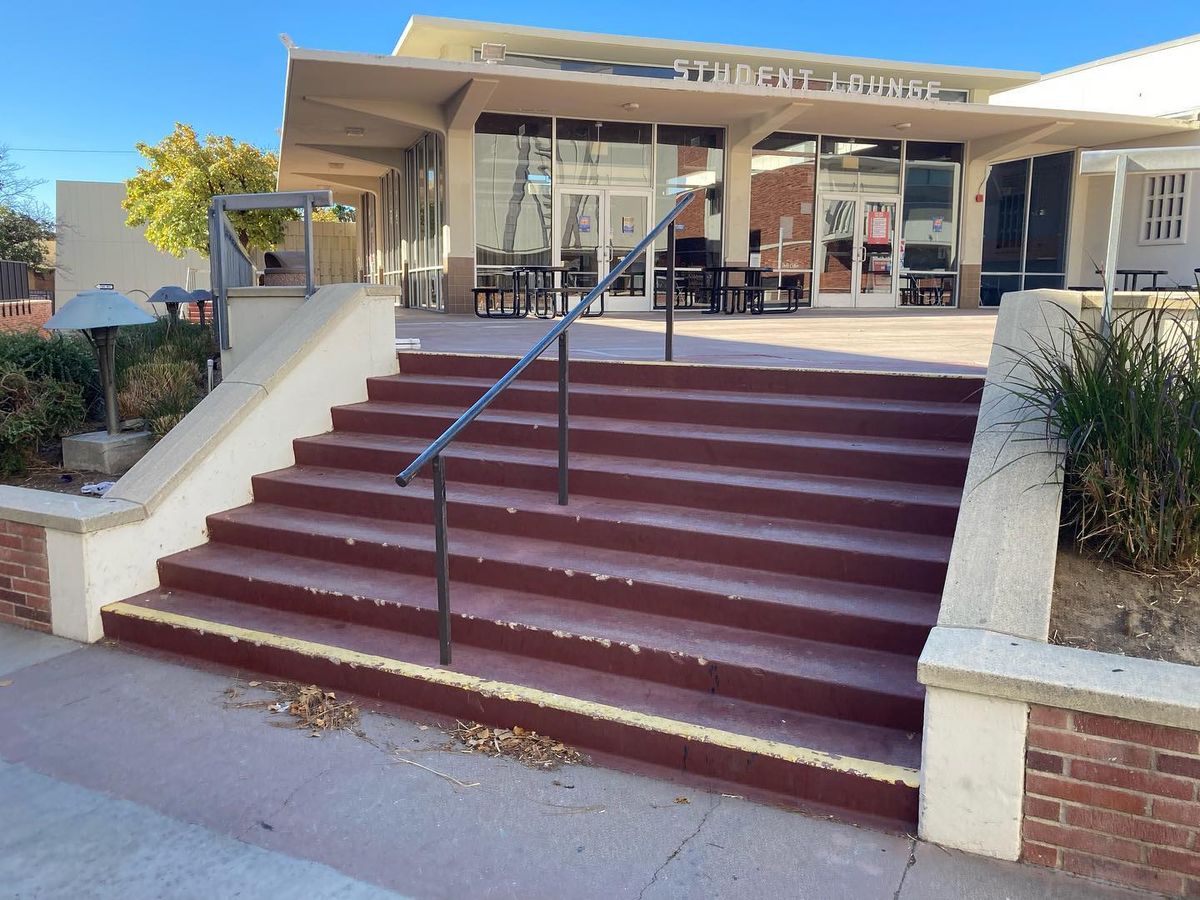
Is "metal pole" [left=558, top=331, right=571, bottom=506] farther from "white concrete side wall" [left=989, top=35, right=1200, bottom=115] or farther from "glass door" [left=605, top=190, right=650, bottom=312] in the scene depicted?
"white concrete side wall" [left=989, top=35, right=1200, bottom=115]

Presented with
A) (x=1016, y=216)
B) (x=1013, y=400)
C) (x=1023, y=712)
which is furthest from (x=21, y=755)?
(x=1016, y=216)

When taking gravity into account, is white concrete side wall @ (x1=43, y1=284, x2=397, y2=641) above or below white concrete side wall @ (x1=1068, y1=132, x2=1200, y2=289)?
below

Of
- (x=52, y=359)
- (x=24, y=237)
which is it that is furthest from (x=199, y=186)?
(x=52, y=359)

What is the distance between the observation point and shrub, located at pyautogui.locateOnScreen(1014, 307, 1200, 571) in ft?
10.6

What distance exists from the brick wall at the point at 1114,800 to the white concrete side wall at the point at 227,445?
13.9 feet

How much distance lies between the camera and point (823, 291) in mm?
17922

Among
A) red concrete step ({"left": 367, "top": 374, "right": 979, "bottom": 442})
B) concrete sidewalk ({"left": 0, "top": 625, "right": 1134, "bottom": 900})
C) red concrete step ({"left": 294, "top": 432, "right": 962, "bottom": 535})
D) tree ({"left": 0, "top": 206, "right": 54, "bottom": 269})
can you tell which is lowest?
concrete sidewalk ({"left": 0, "top": 625, "right": 1134, "bottom": 900})

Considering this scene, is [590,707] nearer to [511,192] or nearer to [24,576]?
[24,576]

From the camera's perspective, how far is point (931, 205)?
18453 mm

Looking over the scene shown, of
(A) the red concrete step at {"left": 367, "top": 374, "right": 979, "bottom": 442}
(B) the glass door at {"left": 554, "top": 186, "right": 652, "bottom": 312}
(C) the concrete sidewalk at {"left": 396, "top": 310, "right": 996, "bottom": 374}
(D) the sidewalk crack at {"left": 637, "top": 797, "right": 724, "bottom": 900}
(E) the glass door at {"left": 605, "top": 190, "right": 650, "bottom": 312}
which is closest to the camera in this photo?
(D) the sidewalk crack at {"left": 637, "top": 797, "right": 724, "bottom": 900}

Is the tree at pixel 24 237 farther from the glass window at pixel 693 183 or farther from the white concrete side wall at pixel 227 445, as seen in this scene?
the white concrete side wall at pixel 227 445

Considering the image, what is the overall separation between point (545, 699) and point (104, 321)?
13.6 ft

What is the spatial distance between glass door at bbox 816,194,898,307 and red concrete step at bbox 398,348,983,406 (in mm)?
12905

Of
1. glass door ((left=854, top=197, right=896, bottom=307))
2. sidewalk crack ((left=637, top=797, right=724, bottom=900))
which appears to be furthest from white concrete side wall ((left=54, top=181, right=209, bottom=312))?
sidewalk crack ((left=637, top=797, right=724, bottom=900))
